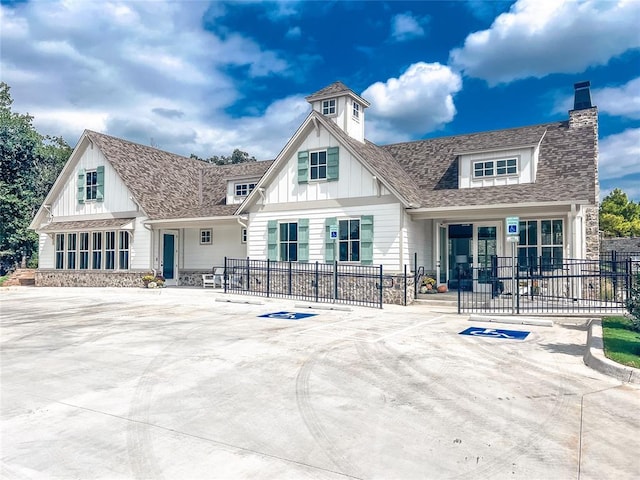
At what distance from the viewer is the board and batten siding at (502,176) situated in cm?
1808

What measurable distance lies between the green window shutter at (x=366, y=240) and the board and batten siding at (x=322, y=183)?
3.37 feet

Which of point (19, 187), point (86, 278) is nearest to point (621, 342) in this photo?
point (86, 278)

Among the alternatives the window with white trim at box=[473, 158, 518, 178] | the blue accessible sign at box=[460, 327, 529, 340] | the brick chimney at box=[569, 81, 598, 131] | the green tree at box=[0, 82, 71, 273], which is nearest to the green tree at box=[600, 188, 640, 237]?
the brick chimney at box=[569, 81, 598, 131]

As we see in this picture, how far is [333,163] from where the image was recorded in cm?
1909

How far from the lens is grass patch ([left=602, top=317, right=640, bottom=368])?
726 cm

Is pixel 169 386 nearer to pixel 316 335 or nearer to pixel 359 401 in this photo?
pixel 359 401

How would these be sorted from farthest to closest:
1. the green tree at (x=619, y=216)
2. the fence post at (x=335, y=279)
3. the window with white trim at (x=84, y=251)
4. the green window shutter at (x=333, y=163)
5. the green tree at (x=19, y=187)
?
the green tree at (x=619, y=216), the green tree at (x=19, y=187), the window with white trim at (x=84, y=251), the green window shutter at (x=333, y=163), the fence post at (x=335, y=279)

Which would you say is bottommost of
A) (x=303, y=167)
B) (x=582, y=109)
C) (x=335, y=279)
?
(x=335, y=279)

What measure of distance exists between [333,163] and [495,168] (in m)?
6.45

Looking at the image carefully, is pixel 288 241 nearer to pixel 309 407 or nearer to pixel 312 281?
pixel 312 281

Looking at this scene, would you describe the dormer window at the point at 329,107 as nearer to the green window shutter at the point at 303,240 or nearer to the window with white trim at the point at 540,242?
the green window shutter at the point at 303,240

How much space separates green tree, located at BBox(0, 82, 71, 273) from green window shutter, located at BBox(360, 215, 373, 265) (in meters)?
22.7

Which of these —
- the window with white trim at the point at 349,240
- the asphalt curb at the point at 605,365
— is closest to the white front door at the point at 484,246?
the window with white trim at the point at 349,240

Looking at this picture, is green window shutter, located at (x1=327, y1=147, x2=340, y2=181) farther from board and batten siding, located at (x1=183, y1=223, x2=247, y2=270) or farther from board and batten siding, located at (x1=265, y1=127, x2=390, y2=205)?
board and batten siding, located at (x1=183, y1=223, x2=247, y2=270)
